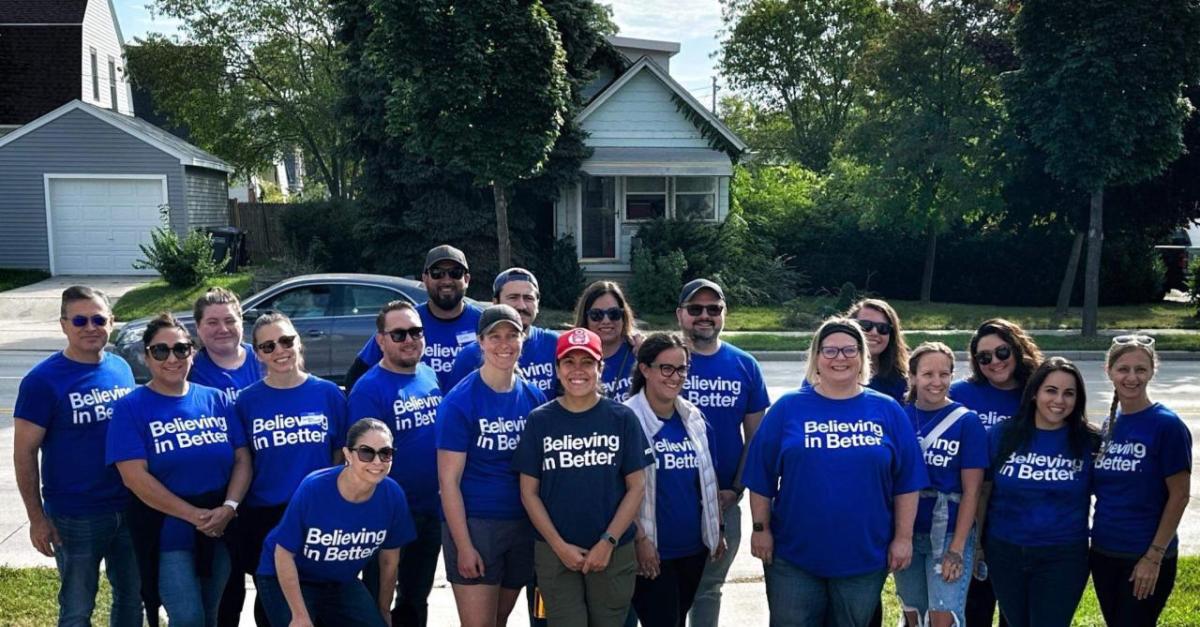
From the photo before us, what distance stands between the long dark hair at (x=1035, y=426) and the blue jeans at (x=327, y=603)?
9.16 feet

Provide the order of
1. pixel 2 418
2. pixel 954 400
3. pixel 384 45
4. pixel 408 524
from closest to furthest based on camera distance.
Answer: pixel 408 524 < pixel 954 400 < pixel 2 418 < pixel 384 45

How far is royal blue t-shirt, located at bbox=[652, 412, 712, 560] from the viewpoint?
13.7ft

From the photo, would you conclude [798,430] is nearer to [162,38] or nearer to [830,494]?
[830,494]

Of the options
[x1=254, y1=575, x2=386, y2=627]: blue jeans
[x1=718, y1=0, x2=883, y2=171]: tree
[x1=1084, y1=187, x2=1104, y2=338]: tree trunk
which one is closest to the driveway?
[x1=254, y1=575, x2=386, y2=627]: blue jeans

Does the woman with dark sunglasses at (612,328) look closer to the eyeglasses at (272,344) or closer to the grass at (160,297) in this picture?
the eyeglasses at (272,344)

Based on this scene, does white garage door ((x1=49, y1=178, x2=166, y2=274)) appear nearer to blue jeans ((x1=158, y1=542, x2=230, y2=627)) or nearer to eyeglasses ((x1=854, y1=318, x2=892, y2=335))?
blue jeans ((x1=158, y1=542, x2=230, y2=627))

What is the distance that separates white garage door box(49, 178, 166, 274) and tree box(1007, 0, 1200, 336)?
785 inches

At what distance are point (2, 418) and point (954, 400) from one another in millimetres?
10180

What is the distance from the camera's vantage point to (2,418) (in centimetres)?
1065

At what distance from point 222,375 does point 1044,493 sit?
3.78 m

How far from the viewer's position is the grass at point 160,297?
18.6 m

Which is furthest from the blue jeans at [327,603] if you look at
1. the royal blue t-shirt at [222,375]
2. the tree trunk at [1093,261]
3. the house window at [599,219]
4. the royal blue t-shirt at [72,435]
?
the house window at [599,219]

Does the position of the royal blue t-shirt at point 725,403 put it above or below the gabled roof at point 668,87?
below

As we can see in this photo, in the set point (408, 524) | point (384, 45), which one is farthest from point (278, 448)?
point (384, 45)
